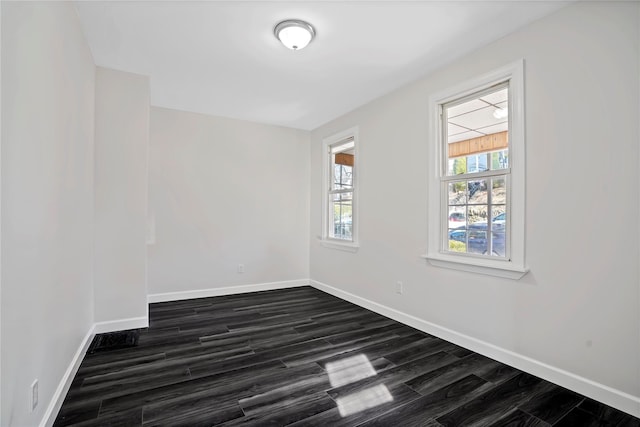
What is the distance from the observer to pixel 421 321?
3191 millimetres

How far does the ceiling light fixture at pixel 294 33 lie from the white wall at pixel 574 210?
4.53 feet

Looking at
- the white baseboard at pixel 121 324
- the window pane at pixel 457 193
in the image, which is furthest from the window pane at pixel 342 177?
the white baseboard at pixel 121 324

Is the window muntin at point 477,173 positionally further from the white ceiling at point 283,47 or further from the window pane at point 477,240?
the white ceiling at point 283,47

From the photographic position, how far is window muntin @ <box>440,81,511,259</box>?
2.61 meters

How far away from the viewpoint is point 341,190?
15.2 feet

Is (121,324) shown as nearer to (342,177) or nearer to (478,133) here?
(342,177)

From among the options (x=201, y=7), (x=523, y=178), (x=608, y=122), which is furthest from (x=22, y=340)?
(x=608, y=122)

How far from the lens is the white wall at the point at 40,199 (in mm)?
1230

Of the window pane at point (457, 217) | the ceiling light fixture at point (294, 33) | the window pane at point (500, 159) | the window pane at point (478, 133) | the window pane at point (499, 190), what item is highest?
the ceiling light fixture at point (294, 33)

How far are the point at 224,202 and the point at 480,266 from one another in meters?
3.41

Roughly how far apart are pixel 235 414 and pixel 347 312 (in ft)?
7.03

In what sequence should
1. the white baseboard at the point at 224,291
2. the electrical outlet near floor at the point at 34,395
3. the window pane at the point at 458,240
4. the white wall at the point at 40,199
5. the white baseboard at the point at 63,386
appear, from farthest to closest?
1. the white baseboard at the point at 224,291
2. the window pane at the point at 458,240
3. the white baseboard at the point at 63,386
4. the electrical outlet near floor at the point at 34,395
5. the white wall at the point at 40,199

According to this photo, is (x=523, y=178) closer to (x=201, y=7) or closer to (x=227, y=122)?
(x=201, y=7)

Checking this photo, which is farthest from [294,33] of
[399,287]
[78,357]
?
[78,357]
